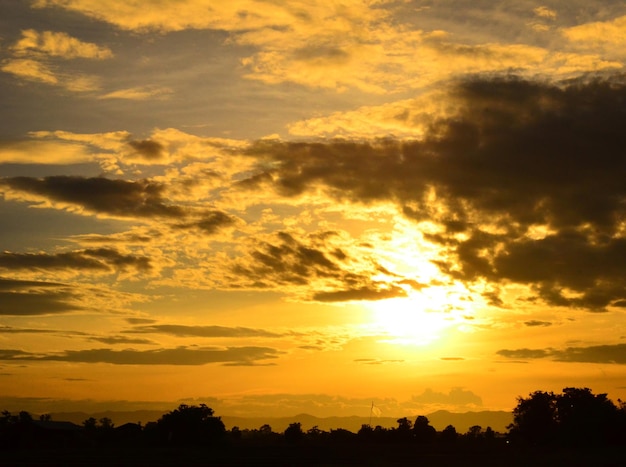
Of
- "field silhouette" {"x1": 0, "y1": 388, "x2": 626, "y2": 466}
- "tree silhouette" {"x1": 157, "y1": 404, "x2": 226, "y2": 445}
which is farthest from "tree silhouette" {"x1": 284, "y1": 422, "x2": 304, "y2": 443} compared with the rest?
"tree silhouette" {"x1": 157, "y1": 404, "x2": 226, "y2": 445}

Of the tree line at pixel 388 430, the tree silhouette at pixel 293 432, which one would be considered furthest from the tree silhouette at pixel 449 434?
the tree silhouette at pixel 293 432

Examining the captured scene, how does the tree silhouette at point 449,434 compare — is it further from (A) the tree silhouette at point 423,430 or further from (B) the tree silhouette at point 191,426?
(B) the tree silhouette at point 191,426

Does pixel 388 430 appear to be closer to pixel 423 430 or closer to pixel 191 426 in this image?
pixel 423 430

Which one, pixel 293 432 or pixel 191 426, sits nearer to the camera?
pixel 191 426

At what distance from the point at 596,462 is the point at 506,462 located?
12.5 m

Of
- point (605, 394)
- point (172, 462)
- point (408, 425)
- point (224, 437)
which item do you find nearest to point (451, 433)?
point (408, 425)

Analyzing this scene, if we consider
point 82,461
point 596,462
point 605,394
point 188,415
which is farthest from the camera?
point 605,394

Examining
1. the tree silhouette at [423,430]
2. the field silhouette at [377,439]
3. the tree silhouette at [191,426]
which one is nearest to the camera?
the field silhouette at [377,439]

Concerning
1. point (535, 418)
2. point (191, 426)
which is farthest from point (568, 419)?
point (191, 426)

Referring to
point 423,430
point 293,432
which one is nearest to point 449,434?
point 423,430

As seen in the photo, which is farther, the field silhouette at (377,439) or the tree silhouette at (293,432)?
the tree silhouette at (293,432)

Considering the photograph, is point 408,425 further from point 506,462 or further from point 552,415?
→ point 506,462

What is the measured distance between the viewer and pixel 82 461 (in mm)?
97750

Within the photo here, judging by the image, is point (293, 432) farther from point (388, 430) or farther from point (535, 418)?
point (535, 418)
